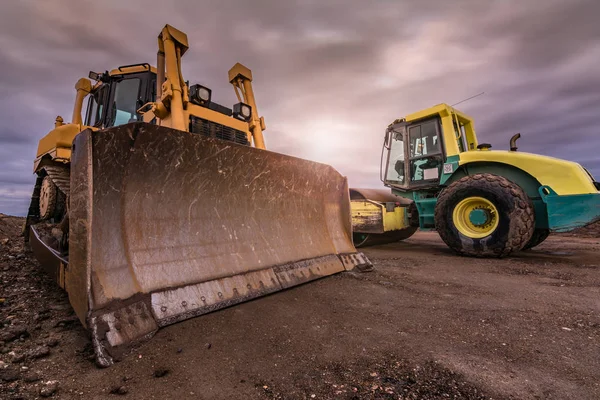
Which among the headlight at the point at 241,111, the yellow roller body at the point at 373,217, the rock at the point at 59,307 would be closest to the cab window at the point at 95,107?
the headlight at the point at 241,111

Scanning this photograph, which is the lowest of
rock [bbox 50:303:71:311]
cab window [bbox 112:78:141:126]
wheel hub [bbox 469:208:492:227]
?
rock [bbox 50:303:71:311]

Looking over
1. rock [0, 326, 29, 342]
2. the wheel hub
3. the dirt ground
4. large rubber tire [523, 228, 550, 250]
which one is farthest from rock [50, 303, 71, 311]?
large rubber tire [523, 228, 550, 250]

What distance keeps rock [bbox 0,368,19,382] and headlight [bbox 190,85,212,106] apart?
311 cm

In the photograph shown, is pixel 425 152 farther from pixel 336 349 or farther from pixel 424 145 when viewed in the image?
pixel 336 349

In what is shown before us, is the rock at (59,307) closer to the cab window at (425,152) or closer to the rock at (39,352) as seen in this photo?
the rock at (39,352)

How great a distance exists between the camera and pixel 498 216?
4.52 m

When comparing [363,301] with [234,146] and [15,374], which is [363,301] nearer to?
[234,146]

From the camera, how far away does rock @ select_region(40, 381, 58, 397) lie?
3.99ft

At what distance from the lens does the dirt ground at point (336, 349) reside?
125cm

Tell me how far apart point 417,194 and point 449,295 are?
3.93 metres

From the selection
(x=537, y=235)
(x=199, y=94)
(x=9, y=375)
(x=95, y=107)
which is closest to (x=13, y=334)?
(x=9, y=375)

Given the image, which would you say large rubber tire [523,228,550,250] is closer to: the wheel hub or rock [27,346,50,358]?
the wheel hub

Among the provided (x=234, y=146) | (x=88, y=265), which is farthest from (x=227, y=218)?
(x=88, y=265)

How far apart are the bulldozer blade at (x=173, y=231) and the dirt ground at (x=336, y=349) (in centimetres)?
16
